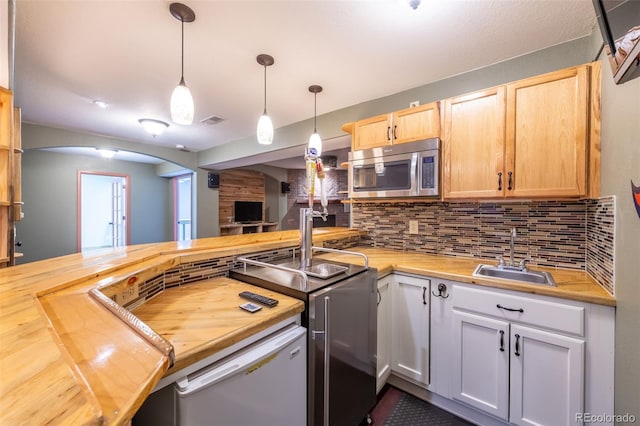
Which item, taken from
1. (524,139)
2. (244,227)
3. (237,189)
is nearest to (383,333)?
(524,139)

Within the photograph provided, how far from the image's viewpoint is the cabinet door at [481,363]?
4.95ft

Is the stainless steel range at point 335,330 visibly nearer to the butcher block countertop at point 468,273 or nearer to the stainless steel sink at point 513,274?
the butcher block countertop at point 468,273

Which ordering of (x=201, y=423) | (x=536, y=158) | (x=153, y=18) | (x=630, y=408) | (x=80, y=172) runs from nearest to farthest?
(x=201, y=423)
(x=630, y=408)
(x=153, y=18)
(x=536, y=158)
(x=80, y=172)

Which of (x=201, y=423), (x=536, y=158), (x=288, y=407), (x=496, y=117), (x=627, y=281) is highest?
(x=496, y=117)

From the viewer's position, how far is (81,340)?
23.4 inches

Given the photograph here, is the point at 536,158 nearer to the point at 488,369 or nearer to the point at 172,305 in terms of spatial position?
the point at 488,369

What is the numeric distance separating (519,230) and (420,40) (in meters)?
1.54

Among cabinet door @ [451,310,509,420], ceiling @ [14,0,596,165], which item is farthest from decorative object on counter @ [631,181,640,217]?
→ ceiling @ [14,0,596,165]

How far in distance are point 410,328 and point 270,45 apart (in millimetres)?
2194

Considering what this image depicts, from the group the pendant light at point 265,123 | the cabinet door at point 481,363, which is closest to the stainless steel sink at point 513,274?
the cabinet door at point 481,363

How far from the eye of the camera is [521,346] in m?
1.45

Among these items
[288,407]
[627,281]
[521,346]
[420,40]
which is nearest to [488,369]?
[521,346]

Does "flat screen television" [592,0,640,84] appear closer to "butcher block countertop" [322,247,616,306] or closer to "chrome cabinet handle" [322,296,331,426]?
"butcher block countertop" [322,247,616,306]

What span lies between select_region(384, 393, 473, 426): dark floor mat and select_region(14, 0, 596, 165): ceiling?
8.05 feet
